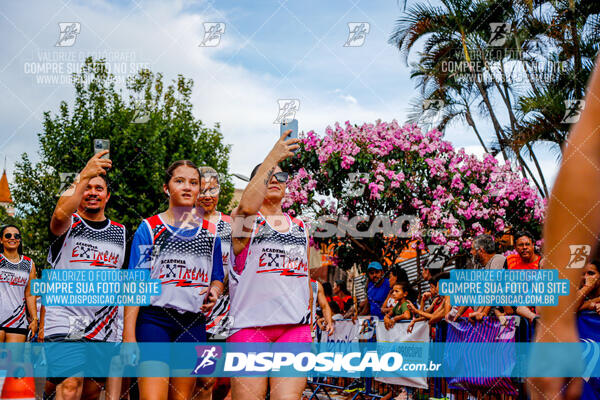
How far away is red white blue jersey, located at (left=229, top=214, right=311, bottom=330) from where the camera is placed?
4.32 metres

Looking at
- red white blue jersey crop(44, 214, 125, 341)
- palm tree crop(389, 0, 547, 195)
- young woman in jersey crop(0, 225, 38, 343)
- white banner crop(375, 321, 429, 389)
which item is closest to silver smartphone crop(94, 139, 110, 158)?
red white blue jersey crop(44, 214, 125, 341)

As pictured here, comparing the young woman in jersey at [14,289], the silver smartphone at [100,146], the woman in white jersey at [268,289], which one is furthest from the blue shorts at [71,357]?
the young woman in jersey at [14,289]

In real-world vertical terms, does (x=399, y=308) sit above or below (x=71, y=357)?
above

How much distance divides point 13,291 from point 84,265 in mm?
4362

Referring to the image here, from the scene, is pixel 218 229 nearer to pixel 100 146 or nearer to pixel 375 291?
pixel 100 146

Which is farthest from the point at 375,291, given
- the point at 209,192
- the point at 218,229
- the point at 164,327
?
the point at 164,327

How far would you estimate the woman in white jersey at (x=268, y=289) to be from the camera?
4195mm

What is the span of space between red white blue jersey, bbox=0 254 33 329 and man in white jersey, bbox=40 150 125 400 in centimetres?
387

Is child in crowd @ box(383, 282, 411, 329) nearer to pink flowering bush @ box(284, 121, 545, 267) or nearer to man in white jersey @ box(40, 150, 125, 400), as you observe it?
pink flowering bush @ box(284, 121, 545, 267)

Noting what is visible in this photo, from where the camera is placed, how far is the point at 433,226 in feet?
36.3

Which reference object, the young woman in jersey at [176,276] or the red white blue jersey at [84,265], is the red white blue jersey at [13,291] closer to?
the red white blue jersey at [84,265]

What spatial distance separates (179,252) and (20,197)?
16208mm

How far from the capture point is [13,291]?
8.77m

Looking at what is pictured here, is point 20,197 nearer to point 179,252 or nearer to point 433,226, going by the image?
point 433,226
